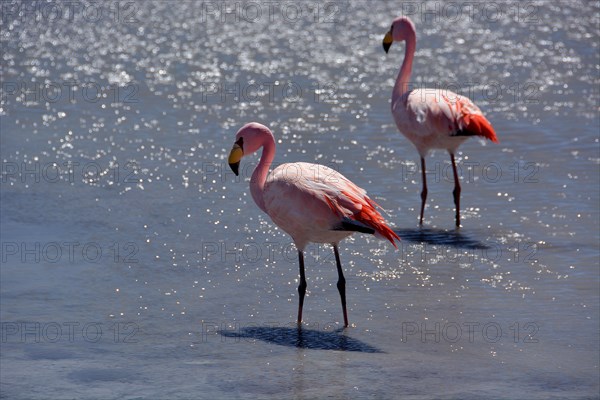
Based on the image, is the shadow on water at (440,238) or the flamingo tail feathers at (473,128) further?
the flamingo tail feathers at (473,128)

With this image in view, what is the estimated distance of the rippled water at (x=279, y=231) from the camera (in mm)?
6762

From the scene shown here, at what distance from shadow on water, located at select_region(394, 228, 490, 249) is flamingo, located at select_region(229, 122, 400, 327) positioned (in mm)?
1797

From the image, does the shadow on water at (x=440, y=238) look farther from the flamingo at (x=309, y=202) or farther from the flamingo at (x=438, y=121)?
the flamingo at (x=309, y=202)

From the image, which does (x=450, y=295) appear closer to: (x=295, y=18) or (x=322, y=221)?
(x=322, y=221)

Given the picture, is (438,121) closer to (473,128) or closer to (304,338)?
(473,128)

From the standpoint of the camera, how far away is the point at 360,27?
1916cm

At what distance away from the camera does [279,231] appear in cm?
946

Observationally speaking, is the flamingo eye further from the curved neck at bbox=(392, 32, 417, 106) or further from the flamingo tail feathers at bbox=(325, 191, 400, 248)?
the curved neck at bbox=(392, 32, 417, 106)

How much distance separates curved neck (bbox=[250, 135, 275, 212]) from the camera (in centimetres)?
761

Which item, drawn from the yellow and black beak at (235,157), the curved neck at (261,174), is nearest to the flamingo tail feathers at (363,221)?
the curved neck at (261,174)

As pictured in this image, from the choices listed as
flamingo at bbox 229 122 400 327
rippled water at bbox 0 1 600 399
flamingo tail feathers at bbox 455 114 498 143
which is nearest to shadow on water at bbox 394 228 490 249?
rippled water at bbox 0 1 600 399

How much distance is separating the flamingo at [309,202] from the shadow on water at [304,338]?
0.17 meters

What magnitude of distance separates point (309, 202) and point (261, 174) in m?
0.49

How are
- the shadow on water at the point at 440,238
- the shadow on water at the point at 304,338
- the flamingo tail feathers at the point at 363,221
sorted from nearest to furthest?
the shadow on water at the point at 304,338 → the flamingo tail feathers at the point at 363,221 → the shadow on water at the point at 440,238
